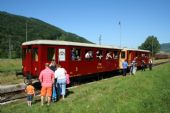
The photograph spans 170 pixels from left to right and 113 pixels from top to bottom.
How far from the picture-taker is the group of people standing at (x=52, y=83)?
11867 millimetres

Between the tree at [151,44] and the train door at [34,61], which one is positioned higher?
the tree at [151,44]

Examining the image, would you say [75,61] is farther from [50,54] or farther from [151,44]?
[151,44]

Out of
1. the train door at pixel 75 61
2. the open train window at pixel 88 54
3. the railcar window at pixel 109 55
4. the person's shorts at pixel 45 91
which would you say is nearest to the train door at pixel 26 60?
the train door at pixel 75 61

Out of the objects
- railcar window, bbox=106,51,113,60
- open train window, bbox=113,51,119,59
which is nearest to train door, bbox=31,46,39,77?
railcar window, bbox=106,51,113,60

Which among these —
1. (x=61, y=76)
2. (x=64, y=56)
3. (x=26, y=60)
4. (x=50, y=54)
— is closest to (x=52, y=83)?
(x=61, y=76)

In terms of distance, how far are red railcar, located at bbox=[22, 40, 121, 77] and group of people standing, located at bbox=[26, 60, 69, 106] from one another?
122 inches

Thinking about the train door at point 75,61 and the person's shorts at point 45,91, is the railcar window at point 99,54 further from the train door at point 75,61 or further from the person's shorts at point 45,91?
the person's shorts at point 45,91

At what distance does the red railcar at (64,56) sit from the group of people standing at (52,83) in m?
3.11

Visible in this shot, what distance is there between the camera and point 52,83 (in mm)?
12086

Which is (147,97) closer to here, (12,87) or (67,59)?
(67,59)

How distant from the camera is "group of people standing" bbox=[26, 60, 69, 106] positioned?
11.9 meters

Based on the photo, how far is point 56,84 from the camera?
544 inches

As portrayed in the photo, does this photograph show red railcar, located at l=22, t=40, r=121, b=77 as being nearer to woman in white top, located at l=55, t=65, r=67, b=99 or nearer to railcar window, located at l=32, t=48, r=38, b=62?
railcar window, located at l=32, t=48, r=38, b=62

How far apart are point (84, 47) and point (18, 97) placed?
742 centimetres
